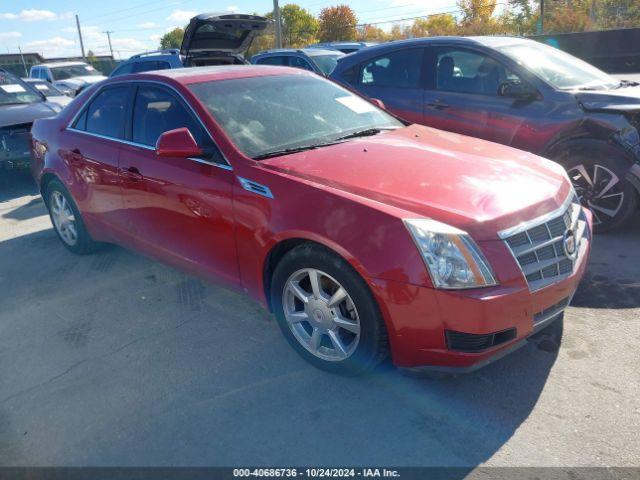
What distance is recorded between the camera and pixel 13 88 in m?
8.62

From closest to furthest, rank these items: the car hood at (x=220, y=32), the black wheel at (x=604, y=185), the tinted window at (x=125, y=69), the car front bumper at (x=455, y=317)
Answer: the car front bumper at (x=455, y=317)
the black wheel at (x=604, y=185)
the car hood at (x=220, y=32)
the tinted window at (x=125, y=69)

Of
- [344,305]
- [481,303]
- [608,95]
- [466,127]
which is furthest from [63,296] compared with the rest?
[608,95]

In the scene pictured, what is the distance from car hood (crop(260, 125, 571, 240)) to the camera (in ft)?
8.27

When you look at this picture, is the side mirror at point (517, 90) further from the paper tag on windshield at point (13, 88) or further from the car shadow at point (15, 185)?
the paper tag on windshield at point (13, 88)

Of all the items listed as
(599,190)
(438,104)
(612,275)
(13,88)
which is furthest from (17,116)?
(612,275)

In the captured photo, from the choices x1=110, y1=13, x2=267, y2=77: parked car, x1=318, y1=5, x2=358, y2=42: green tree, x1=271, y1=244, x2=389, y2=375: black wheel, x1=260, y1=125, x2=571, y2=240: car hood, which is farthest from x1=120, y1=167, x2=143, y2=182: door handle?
x1=318, y1=5, x2=358, y2=42: green tree

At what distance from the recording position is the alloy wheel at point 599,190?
4555 mm

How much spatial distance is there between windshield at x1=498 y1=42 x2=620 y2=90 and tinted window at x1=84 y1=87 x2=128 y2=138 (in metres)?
3.58

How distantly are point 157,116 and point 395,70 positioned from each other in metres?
3.15

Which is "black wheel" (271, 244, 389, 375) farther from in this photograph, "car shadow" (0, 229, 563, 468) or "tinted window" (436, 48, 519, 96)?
"tinted window" (436, 48, 519, 96)

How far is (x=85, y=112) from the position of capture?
4.50m

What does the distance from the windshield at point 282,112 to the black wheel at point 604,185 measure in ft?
6.05

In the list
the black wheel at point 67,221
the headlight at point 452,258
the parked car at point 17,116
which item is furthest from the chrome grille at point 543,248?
the parked car at point 17,116

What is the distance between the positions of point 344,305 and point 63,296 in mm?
2576
